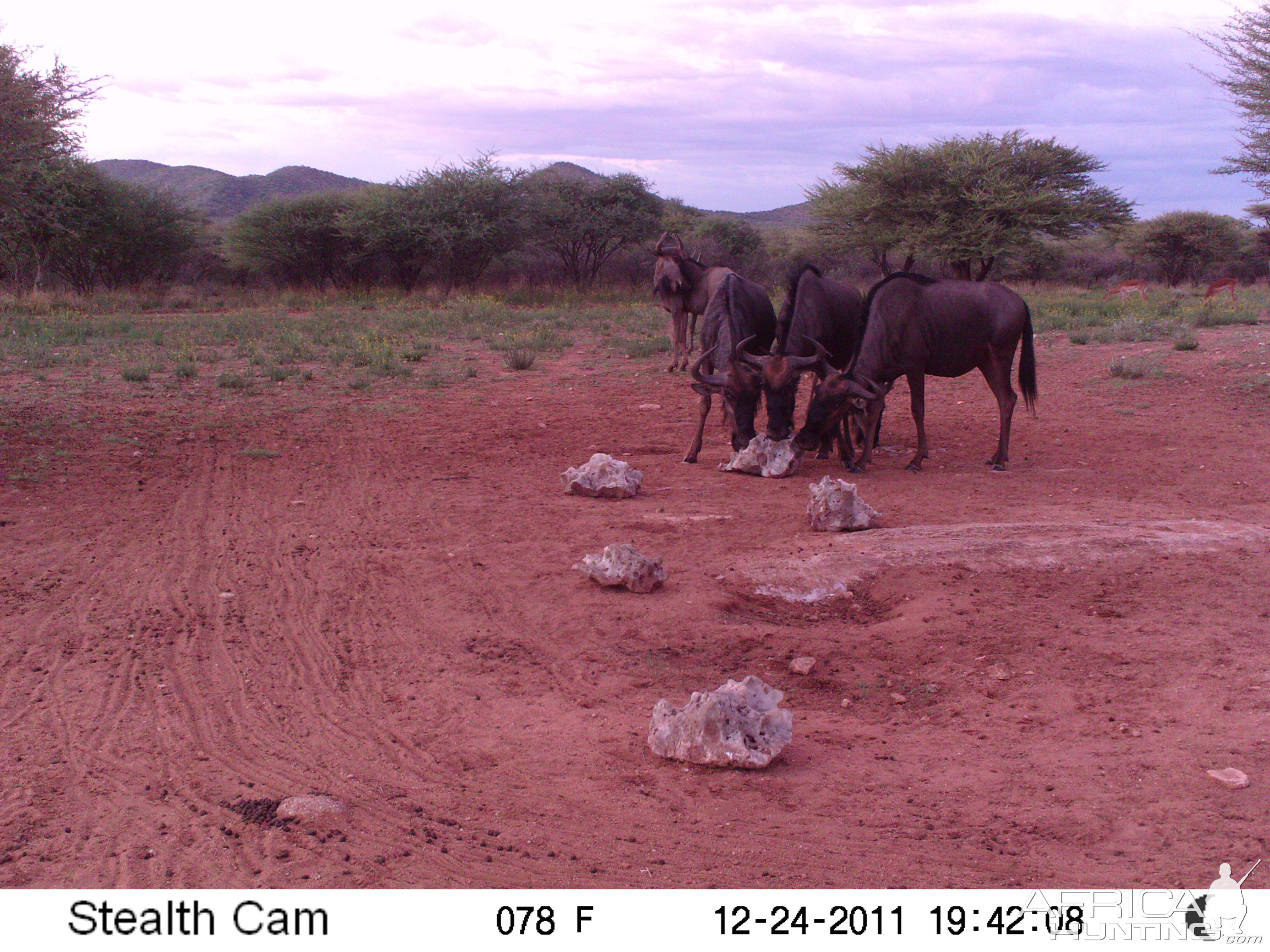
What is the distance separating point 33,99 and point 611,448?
21.1 feet

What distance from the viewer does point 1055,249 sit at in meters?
32.5

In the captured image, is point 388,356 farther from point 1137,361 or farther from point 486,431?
point 1137,361

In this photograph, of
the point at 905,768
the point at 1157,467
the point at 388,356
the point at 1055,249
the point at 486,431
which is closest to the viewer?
the point at 905,768

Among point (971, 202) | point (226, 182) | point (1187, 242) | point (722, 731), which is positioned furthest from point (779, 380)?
point (226, 182)

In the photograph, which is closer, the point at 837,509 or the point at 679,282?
the point at 837,509

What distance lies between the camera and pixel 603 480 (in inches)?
305

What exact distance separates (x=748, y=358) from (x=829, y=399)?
80 cm

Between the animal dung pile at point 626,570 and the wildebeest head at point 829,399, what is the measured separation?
330 centimetres

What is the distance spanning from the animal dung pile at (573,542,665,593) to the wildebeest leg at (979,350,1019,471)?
4514mm

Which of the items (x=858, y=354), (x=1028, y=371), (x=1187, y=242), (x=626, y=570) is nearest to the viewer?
(x=626, y=570)

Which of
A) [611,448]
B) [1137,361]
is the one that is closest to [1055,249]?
[1137,361]

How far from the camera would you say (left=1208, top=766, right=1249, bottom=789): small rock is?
3432mm

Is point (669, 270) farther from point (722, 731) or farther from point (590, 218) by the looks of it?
point (590, 218)

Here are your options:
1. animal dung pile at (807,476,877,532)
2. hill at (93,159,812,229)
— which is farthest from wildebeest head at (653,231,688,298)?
hill at (93,159,812,229)
